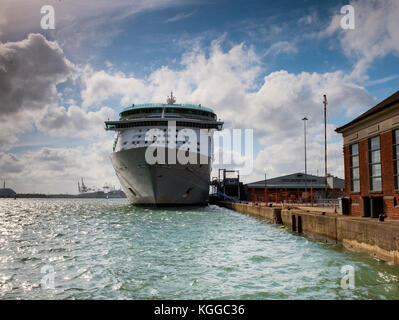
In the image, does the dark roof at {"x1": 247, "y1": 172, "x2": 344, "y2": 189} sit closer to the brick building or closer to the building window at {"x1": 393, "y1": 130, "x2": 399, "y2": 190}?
the brick building

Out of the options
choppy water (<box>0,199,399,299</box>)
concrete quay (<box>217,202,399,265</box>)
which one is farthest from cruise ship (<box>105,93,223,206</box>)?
choppy water (<box>0,199,399,299</box>)

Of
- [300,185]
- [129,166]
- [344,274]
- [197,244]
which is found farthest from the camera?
[300,185]

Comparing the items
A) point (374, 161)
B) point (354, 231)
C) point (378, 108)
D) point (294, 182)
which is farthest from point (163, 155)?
point (294, 182)

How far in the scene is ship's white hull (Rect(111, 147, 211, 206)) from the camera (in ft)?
107

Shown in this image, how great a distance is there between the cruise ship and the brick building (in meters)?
19.3

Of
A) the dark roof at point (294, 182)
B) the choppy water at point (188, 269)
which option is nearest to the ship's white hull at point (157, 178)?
the choppy water at point (188, 269)

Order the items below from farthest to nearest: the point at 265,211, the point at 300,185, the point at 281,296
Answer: the point at 300,185 → the point at 265,211 → the point at 281,296

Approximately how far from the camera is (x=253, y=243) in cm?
1436

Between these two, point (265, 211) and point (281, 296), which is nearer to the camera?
Answer: point (281, 296)

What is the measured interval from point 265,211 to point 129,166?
586 inches

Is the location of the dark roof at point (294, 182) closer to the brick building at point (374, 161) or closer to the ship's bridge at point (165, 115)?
the ship's bridge at point (165, 115)

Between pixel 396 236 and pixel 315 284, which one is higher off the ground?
pixel 396 236
